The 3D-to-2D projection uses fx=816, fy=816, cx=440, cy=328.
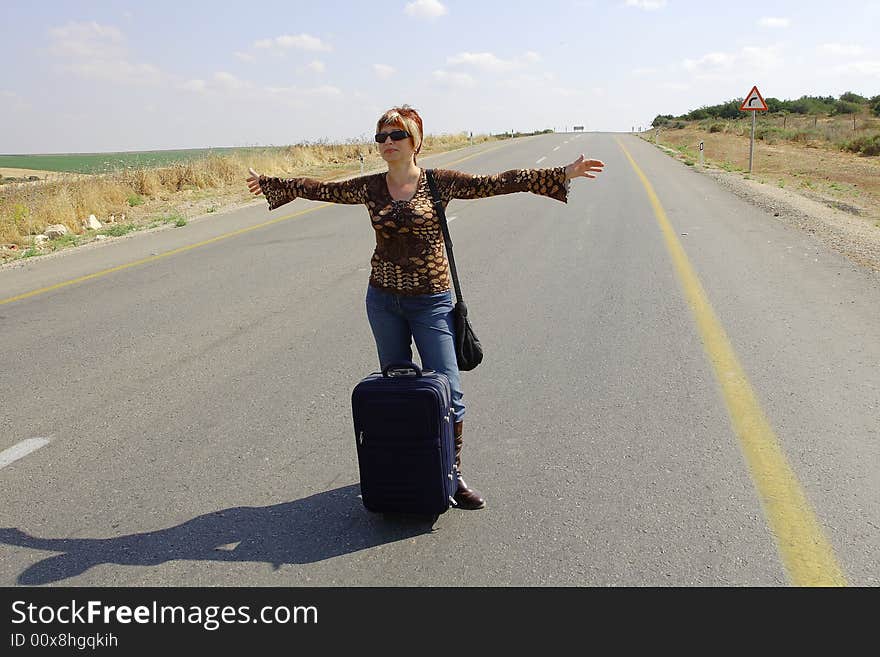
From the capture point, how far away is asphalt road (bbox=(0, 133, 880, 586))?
3.56 metres

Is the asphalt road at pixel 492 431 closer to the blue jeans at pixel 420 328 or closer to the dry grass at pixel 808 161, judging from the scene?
the blue jeans at pixel 420 328

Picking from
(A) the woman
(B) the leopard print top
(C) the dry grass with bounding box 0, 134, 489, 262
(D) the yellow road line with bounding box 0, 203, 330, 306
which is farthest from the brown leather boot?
(C) the dry grass with bounding box 0, 134, 489, 262

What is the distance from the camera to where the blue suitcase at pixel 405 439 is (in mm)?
3713

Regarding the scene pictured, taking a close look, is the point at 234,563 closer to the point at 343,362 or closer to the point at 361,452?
the point at 361,452

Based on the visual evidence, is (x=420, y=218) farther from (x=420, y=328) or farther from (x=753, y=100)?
(x=753, y=100)

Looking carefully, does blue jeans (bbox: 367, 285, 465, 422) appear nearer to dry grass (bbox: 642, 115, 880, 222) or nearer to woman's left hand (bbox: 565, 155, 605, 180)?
woman's left hand (bbox: 565, 155, 605, 180)

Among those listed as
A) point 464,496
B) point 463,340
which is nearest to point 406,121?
point 463,340

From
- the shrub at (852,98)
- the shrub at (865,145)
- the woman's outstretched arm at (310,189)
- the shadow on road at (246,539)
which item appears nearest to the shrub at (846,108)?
the shrub at (852,98)

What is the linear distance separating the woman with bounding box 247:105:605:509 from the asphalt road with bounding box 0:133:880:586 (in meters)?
0.67

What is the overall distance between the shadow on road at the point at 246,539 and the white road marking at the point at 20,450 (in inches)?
38.1

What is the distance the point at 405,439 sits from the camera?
3.78m

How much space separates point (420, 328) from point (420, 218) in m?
0.54

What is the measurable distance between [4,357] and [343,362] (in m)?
3.03
